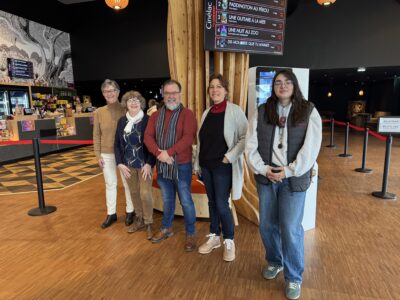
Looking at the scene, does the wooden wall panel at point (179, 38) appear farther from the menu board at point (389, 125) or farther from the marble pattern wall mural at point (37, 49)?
the marble pattern wall mural at point (37, 49)

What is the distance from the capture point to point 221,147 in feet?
7.64

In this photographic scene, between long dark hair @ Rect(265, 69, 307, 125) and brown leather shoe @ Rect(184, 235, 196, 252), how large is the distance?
150 cm

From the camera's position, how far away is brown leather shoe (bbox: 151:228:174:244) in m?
2.93

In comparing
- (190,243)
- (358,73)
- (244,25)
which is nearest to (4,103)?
(244,25)

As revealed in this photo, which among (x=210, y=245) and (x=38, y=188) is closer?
(x=210, y=245)

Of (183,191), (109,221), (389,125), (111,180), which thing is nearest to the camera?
(183,191)

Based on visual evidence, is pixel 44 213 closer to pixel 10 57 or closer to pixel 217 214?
pixel 217 214

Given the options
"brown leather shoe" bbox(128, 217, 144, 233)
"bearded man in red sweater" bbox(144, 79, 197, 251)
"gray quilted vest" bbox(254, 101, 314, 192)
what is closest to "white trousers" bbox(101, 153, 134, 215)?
"brown leather shoe" bbox(128, 217, 144, 233)

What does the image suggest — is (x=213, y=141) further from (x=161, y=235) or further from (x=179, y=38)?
(x=179, y=38)

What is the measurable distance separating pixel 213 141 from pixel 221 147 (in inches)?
3.3

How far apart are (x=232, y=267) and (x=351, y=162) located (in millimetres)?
5541

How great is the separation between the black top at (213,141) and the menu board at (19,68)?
33.9 feet

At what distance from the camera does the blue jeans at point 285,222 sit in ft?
6.31

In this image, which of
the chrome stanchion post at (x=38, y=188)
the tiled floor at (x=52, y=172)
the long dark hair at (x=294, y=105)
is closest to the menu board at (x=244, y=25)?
the long dark hair at (x=294, y=105)
